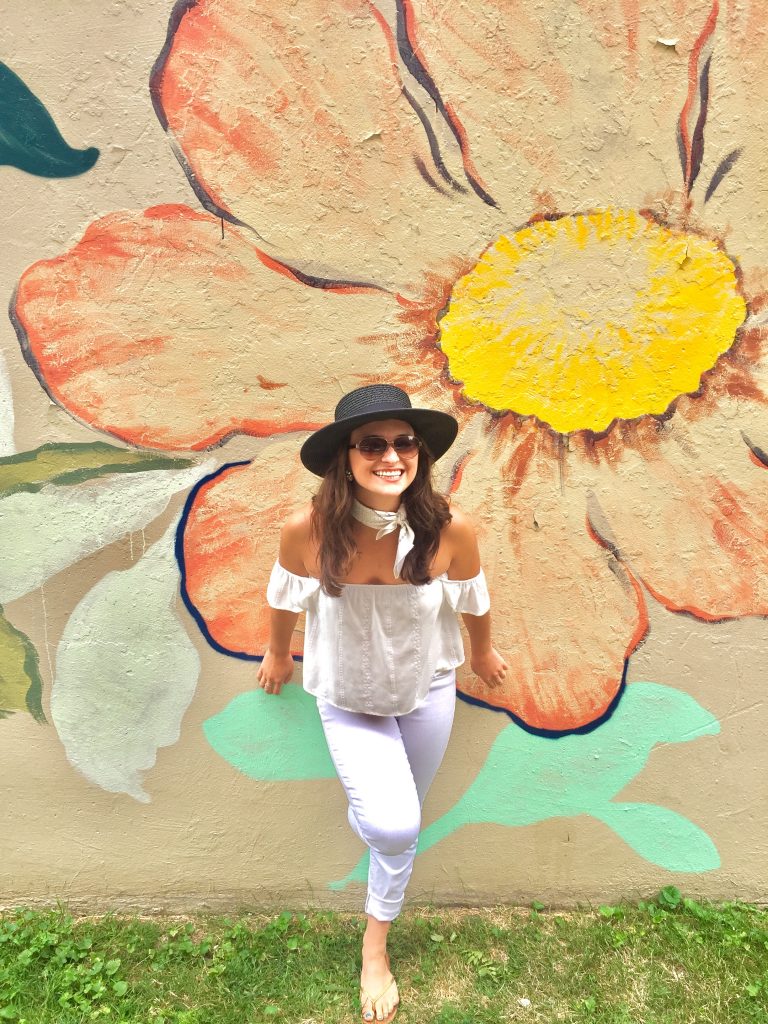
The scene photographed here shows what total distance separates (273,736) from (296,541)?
771mm

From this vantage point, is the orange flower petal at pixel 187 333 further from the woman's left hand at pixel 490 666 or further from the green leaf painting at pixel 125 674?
the woman's left hand at pixel 490 666

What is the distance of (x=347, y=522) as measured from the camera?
6.06 ft

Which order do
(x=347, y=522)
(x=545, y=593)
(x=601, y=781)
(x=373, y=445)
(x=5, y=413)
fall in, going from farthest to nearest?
(x=601, y=781), (x=545, y=593), (x=5, y=413), (x=347, y=522), (x=373, y=445)

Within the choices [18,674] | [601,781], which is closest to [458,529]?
[601,781]

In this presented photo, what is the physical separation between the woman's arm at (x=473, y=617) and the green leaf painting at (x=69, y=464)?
84cm

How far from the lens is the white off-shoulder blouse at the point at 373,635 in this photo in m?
1.95

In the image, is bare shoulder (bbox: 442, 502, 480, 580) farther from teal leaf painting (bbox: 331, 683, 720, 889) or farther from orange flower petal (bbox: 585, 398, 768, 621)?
teal leaf painting (bbox: 331, 683, 720, 889)

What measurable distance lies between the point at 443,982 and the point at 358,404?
1.73m

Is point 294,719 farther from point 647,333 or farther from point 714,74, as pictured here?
point 714,74

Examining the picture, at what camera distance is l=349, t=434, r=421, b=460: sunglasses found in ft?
5.70

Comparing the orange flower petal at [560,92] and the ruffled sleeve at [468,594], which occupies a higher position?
the orange flower petal at [560,92]

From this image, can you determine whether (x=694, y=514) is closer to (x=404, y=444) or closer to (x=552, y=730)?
(x=552, y=730)

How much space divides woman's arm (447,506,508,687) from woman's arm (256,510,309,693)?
394 mm

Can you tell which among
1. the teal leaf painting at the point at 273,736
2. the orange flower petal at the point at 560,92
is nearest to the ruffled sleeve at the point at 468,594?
the teal leaf painting at the point at 273,736
